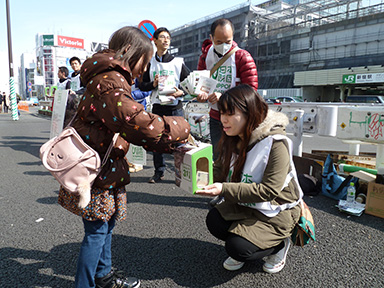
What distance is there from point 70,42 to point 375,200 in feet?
351

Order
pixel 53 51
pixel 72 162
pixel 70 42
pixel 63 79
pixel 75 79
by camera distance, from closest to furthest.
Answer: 1. pixel 72 162
2. pixel 75 79
3. pixel 63 79
4. pixel 53 51
5. pixel 70 42

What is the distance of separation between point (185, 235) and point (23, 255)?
133cm

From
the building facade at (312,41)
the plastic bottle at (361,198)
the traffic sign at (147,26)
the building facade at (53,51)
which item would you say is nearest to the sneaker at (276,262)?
the plastic bottle at (361,198)

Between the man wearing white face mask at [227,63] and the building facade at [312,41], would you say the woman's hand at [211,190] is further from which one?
the building facade at [312,41]

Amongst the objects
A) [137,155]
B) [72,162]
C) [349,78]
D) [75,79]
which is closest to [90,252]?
[72,162]

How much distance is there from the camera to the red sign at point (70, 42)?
94375 millimetres

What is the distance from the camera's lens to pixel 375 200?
3.10 m

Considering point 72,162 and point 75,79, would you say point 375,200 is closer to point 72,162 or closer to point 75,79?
point 72,162

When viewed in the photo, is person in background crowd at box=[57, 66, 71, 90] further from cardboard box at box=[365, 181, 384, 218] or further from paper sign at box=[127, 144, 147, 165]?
cardboard box at box=[365, 181, 384, 218]

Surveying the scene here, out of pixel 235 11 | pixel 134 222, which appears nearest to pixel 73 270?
pixel 134 222

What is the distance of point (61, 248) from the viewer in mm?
2455

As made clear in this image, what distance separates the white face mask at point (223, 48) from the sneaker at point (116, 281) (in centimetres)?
227

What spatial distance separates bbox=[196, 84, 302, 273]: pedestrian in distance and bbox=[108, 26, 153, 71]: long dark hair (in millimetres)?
594

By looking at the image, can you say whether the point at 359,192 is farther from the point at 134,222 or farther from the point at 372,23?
the point at 372,23
